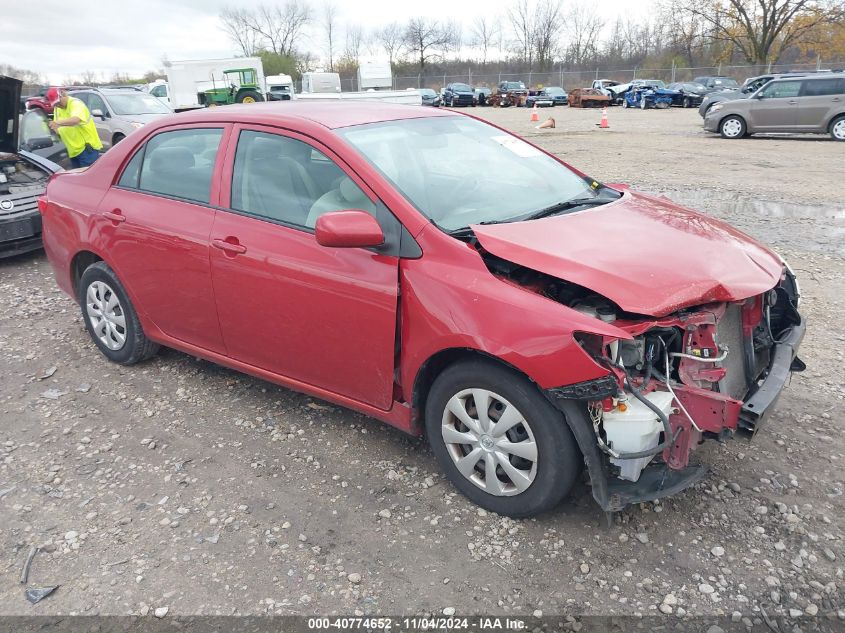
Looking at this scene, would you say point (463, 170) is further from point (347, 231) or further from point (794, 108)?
point (794, 108)

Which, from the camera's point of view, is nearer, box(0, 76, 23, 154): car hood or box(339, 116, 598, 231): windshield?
box(339, 116, 598, 231): windshield

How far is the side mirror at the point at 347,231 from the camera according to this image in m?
2.73

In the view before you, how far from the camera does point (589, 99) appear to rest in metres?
35.5

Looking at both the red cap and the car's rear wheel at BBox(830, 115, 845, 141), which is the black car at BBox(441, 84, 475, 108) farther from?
the red cap

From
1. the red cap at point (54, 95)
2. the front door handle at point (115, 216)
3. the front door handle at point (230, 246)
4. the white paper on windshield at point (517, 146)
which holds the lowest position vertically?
the front door handle at point (230, 246)

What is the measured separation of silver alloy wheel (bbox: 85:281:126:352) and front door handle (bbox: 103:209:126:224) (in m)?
0.49

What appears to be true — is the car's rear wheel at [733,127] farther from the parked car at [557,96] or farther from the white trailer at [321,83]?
the parked car at [557,96]

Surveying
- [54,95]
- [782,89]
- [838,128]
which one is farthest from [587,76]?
[54,95]

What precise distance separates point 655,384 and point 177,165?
3007mm

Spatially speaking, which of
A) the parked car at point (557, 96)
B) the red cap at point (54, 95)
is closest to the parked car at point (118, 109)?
the red cap at point (54, 95)

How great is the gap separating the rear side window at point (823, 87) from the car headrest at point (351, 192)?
671 inches

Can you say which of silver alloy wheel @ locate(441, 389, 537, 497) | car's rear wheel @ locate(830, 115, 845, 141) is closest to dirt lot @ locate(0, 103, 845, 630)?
silver alloy wheel @ locate(441, 389, 537, 497)

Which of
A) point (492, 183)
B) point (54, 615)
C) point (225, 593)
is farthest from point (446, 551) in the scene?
point (492, 183)

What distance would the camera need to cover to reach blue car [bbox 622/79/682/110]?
1309 inches
